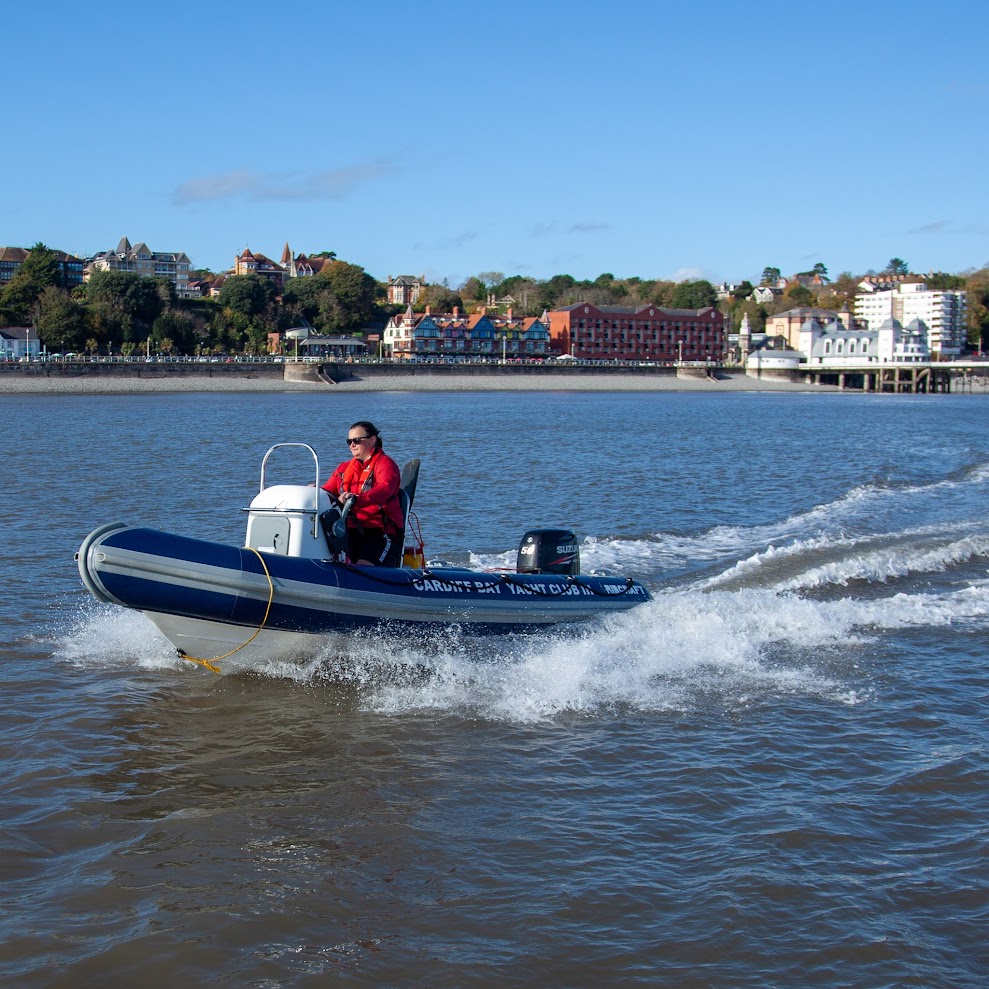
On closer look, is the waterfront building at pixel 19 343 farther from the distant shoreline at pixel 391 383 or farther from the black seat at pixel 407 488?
the black seat at pixel 407 488

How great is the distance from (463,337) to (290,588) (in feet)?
446

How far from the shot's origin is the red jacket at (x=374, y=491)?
9734mm

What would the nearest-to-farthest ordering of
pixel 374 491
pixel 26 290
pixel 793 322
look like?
pixel 374 491, pixel 26 290, pixel 793 322

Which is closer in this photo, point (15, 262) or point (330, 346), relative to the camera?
point (330, 346)


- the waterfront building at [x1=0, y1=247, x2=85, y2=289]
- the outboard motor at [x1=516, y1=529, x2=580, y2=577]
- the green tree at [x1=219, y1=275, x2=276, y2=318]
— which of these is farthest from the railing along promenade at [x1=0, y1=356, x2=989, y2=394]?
the outboard motor at [x1=516, y1=529, x2=580, y2=577]

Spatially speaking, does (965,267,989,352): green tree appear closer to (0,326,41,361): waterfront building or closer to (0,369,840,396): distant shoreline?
(0,369,840,396): distant shoreline

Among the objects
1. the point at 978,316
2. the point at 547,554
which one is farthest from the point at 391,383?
the point at 978,316

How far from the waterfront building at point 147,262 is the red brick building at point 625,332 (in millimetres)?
54714

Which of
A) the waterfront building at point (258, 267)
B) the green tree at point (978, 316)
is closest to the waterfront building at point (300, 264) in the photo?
the waterfront building at point (258, 267)

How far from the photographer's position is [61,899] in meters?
5.68

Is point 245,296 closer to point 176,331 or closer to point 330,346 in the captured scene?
point 330,346

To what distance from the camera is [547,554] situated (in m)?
11.1

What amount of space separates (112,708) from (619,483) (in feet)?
57.9

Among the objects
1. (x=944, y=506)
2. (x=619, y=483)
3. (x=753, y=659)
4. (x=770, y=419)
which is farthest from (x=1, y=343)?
(x=753, y=659)
